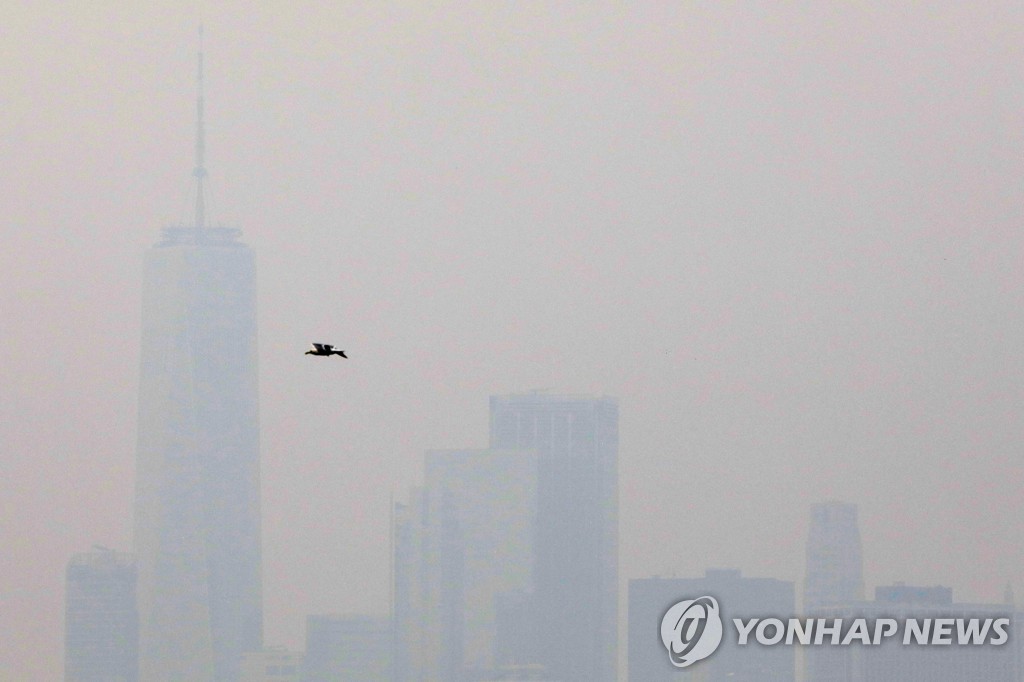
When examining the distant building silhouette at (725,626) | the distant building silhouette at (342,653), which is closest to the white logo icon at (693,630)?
the distant building silhouette at (725,626)

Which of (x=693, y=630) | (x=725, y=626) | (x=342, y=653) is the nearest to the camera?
(x=693, y=630)

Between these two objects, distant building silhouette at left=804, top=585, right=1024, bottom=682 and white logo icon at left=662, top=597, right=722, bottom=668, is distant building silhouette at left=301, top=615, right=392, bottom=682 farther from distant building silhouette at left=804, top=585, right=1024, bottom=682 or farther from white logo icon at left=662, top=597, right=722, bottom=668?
white logo icon at left=662, top=597, right=722, bottom=668

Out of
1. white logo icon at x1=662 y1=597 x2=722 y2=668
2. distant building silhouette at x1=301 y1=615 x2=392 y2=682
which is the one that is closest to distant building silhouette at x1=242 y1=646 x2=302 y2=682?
distant building silhouette at x1=301 y1=615 x2=392 y2=682

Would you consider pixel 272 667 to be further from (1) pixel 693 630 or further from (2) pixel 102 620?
(1) pixel 693 630

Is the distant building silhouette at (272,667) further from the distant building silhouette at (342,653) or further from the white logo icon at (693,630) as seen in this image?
the white logo icon at (693,630)

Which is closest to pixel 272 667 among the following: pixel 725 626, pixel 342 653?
pixel 342 653

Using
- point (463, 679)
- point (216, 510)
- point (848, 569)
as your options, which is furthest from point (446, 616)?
point (848, 569)
